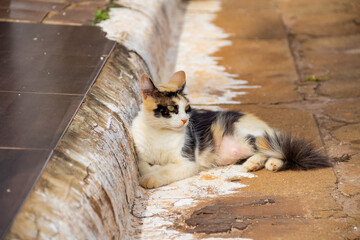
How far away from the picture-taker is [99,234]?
271cm

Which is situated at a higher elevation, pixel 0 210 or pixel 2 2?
pixel 2 2

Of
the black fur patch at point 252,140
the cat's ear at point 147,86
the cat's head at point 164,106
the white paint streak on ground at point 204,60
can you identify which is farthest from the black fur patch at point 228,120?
the white paint streak on ground at point 204,60

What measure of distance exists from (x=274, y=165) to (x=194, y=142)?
2.08 feet

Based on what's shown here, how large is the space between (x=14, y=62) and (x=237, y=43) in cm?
362

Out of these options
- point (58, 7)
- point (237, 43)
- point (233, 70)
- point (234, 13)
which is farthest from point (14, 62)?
point (234, 13)

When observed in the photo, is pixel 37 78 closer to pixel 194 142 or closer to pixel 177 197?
pixel 194 142

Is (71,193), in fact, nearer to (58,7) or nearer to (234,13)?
(58,7)

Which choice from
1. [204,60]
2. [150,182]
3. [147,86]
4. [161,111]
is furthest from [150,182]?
[204,60]

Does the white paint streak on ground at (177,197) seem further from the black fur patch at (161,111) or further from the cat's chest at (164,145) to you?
the black fur patch at (161,111)

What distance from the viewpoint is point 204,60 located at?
6.54m

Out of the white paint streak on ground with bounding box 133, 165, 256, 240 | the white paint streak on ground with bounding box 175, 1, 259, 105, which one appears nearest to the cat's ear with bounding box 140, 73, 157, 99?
the white paint streak on ground with bounding box 133, 165, 256, 240

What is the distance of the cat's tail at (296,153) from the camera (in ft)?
12.9

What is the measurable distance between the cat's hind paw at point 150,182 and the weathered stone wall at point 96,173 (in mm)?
55

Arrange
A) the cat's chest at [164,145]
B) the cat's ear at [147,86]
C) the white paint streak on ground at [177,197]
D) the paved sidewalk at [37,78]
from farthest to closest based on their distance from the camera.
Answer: the cat's chest at [164,145]
the cat's ear at [147,86]
the white paint streak on ground at [177,197]
the paved sidewalk at [37,78]
